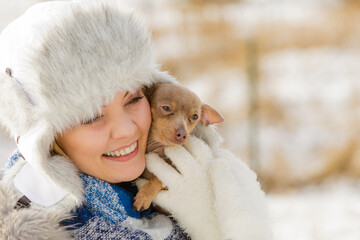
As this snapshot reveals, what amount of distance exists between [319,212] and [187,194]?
3.78m

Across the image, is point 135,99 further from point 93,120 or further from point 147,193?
point 147,193

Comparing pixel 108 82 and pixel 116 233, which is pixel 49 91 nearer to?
pixel 108 82

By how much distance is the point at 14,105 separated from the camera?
1396 millimetres

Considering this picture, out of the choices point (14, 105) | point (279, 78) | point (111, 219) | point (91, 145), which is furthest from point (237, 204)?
point (279, 78)

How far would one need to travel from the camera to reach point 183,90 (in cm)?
172

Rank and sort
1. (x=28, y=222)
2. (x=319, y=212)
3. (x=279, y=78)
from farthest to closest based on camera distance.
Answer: (x=279, y=78) → (x=319, y=212) → (x=28, y=222)

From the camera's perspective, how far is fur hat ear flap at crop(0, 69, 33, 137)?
4.45 feet

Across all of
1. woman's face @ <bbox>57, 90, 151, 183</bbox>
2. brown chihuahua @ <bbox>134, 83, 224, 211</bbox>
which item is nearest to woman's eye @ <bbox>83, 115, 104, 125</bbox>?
woman's face @ <bbox>57, 90, 151, 183</bbox>

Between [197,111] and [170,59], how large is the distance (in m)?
4.54

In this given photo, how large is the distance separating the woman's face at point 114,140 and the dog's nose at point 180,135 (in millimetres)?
107

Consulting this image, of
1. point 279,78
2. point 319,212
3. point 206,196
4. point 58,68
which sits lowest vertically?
point 319,212

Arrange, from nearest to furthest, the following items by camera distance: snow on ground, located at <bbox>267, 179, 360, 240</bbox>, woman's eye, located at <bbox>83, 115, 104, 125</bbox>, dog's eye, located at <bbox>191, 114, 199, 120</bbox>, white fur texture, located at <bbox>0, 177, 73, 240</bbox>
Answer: white fur texture, located at <bbox>0, 177, 73, 240</bbox> < woman's eye, located at <bbox>83, 115, 104, 125</bbox> < dog's eye, located at <bbox>191, 114, 199, 120</bbox> < snow on ground, located at <bbox>267, 179, 360, 240</bbox>

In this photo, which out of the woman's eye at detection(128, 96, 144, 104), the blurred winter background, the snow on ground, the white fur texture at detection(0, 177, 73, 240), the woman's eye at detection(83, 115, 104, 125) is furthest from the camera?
the blurred winter background

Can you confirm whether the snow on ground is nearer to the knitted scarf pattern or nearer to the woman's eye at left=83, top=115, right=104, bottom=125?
the knitted scarf pattern
